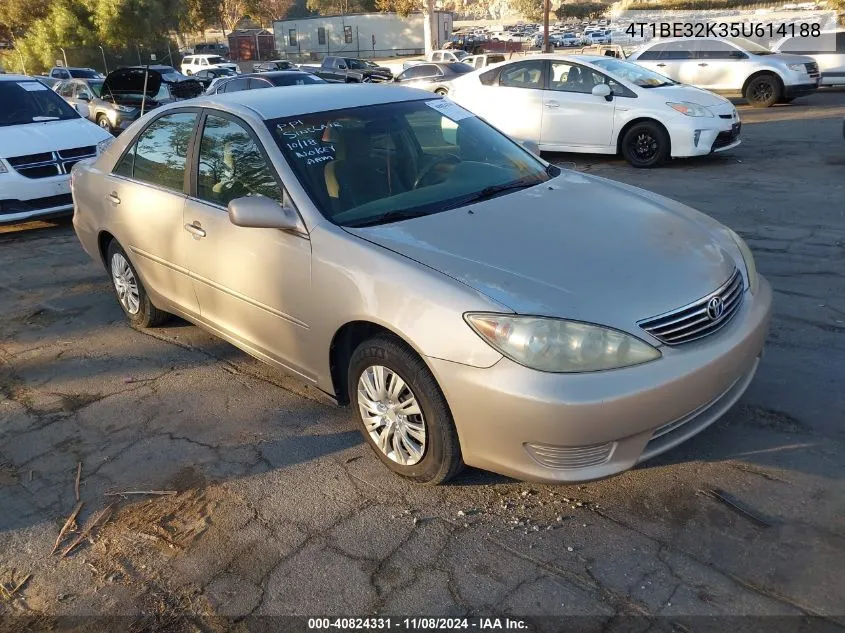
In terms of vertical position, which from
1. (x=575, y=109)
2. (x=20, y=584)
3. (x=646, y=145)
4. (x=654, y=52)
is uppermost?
(x=654, y=52)

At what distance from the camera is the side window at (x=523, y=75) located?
10.6m

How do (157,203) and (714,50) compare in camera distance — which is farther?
(714,50)

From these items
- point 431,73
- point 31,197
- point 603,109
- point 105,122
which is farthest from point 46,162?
point 431,73

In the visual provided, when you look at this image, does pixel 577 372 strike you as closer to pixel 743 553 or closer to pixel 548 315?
pixel 548 315

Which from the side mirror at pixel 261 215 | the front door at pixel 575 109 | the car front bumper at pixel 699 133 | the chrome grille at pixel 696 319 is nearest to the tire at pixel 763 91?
the car front bumper at pixel 699 133

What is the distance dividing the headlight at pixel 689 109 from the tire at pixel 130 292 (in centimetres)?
746

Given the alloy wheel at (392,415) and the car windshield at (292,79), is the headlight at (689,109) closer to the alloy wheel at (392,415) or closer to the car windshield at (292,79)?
the car windshield at (292,79)

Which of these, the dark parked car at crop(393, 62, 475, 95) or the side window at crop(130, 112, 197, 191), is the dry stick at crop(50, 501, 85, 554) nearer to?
the side window at crop(130, 112, 197, 191)

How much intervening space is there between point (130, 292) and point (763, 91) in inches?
605

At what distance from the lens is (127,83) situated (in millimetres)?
16656

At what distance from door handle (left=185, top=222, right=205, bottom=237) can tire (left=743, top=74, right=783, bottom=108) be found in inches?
607

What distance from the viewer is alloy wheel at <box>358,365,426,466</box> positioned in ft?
10.0

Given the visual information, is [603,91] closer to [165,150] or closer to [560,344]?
[165,150]

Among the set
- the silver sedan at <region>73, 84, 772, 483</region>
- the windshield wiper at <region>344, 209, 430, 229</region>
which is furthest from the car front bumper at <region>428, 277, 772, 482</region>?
the windshield wiper at <region>344, 209, 430, 229</region>
